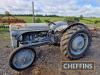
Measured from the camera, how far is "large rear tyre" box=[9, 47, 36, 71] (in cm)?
570

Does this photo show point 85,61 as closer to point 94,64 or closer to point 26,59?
point 94,64

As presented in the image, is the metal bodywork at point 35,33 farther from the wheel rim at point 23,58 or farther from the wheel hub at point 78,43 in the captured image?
the wheel hub at point 78,43

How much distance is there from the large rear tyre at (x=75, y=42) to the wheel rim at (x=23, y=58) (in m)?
0.98

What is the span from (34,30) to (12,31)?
2.14 ft

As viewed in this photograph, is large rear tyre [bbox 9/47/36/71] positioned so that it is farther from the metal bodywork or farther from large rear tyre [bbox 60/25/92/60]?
large rear tyre [bbox 60/25/92/60]

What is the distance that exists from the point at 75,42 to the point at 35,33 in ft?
4.08

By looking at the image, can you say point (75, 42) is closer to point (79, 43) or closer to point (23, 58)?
point (79, 43)

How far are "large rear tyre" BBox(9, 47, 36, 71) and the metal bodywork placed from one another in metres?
0.32

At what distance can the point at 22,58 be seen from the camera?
19.3ft

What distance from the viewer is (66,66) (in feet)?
19.4

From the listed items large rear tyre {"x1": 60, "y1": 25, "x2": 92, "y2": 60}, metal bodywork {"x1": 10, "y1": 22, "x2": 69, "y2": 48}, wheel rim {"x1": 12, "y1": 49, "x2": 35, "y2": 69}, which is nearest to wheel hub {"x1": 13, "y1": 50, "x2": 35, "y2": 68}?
wheel rim {"x1": 12, "y1": 49, "x2": 35, "y2": 69}

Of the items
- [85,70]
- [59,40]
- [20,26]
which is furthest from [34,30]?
[85,70]

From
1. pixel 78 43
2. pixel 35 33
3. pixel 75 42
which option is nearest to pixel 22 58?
pixel 35 33

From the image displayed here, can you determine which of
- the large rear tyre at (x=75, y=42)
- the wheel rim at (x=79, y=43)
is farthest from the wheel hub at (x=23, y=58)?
the wheel rim at (x=79, y=43)
